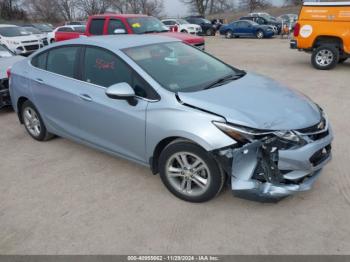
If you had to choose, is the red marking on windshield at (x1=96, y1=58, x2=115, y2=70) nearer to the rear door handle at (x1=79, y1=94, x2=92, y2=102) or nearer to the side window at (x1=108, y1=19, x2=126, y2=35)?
the rear door handle at (x1=79, y1=94, x2=92, y2=102)

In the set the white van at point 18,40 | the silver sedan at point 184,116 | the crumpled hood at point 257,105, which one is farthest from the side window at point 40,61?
the white van at point 18,40

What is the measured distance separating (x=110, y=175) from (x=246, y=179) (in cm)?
176

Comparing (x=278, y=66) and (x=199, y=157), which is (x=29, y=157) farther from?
(x=278, y=66)

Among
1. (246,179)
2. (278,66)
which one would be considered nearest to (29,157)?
(246,179)

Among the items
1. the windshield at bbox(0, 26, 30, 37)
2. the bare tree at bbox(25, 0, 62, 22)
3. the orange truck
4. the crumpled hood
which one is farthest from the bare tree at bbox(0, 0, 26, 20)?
the crumpled hood

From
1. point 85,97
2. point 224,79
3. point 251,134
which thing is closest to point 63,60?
point 85,97

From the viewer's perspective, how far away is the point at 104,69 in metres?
3.85

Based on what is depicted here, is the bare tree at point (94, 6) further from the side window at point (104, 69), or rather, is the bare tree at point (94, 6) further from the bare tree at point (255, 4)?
the side window at point (104, 69)

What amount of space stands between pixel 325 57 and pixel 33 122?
8.44 metres

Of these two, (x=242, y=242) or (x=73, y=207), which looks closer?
(x=242, y=242)

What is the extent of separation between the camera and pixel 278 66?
1108cm

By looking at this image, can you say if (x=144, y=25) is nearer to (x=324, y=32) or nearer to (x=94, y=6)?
(x=324, y=32)

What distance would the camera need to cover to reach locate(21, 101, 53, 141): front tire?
490cm

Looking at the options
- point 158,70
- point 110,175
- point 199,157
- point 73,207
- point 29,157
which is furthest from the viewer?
point 29,157
